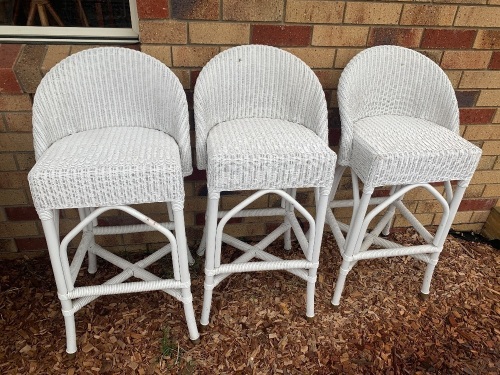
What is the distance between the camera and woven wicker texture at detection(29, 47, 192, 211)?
1.25 m

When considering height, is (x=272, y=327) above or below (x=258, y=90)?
below

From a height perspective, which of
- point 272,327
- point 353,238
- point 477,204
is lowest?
point 272,327

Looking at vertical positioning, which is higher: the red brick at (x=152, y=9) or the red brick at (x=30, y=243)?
the red brick at (x=152, y=9)

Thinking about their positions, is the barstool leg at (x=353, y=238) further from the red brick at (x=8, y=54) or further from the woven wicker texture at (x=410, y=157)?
the red brick at (x=8, y=54)

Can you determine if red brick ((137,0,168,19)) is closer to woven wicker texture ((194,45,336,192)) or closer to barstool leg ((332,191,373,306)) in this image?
woven wicker texture ((194,45,336,192))

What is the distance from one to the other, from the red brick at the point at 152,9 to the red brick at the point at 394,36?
866 mm

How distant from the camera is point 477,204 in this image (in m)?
2.34

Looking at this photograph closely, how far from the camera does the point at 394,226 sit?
2.39 meters

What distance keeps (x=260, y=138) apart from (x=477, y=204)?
1561mm

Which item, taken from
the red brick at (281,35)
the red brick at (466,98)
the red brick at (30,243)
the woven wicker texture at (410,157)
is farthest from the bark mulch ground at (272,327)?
the red brick at (281,35)

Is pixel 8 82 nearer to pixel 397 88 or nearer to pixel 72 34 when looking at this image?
pixel 72 34

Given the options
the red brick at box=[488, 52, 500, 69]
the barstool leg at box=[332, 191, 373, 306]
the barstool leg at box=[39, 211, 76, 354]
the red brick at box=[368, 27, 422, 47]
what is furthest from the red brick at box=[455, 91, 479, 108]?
the barstool leg at box=[39, 211, 76, 354]

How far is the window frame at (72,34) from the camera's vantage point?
1.62m

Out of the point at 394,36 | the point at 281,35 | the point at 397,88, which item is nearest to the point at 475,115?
the point at 397,88
